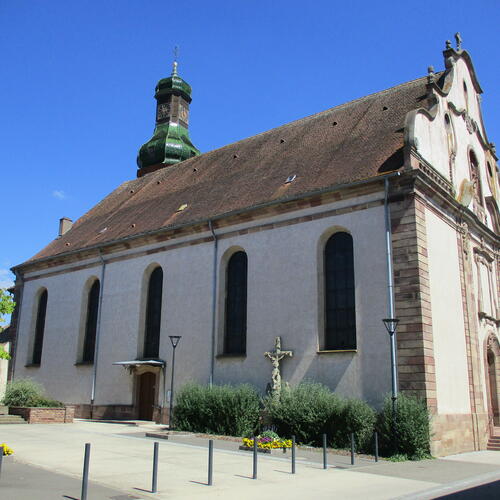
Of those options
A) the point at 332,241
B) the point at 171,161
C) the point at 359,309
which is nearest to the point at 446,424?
the point at 359,309

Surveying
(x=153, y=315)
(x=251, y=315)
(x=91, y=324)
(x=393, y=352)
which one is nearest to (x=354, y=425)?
(x=393, y=352)

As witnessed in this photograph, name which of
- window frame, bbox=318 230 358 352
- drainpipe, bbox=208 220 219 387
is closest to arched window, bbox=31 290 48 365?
drainpipe, bbox=208 220 219 387

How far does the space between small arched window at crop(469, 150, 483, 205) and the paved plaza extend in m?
11.3

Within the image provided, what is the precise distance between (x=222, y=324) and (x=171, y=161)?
17.6 metres

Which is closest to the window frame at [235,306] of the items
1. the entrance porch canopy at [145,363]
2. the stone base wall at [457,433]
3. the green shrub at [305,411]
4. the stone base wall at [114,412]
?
the entrance porch canopy at [145,363]

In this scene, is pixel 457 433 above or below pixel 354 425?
below

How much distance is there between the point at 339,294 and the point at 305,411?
13.6 ft

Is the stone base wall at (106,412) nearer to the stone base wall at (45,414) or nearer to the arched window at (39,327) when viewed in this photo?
the stone base wall at (45,414)

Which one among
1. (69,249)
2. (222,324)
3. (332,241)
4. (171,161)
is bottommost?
(222,324)

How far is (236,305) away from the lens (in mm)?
22297

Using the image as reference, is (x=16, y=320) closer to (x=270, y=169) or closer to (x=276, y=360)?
(x=270, y=169)

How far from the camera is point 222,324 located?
22.2 m

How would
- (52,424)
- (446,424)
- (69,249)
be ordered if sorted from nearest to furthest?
(446,424) < (52,424) < (69,249)

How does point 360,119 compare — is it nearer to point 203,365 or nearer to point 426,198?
point 426,198
